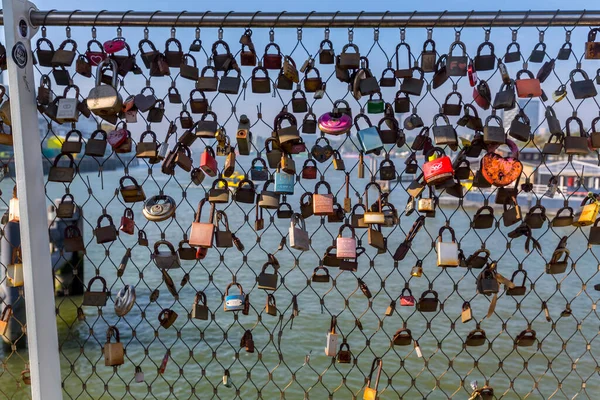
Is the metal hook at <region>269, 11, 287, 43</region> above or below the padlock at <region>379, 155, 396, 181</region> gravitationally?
above

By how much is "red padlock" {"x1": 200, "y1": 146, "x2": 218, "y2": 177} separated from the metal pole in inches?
23.1

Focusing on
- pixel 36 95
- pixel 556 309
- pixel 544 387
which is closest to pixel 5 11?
pixel 36 95

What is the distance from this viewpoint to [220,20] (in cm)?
207

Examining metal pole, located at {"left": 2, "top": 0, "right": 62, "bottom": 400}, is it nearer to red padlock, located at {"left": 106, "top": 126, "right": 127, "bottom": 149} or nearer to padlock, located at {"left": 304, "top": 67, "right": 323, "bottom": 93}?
red padlock, located at {"left": 106, "top": 126, "right": 127, "bottom": 149}

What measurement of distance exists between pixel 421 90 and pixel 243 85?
27.3 inches

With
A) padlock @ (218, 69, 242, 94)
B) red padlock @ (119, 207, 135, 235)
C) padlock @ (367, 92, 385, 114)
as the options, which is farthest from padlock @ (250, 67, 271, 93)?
red padlock @ (119, 207, 135, 235)

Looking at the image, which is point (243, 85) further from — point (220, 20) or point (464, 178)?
point (464, 178)

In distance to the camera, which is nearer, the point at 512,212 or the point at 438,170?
the point at 438,170

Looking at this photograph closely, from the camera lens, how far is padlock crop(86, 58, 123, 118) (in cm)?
208

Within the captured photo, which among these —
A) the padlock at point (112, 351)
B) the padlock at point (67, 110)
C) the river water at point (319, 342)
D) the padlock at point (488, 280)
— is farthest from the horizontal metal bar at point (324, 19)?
the river water at point (319, 342)

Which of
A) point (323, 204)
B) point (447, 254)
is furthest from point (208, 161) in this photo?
point (447, 254)

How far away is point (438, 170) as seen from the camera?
6.86 ft

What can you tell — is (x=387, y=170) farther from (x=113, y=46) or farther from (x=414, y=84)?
(x=113, y=46)

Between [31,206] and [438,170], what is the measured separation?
1499 millimetres
